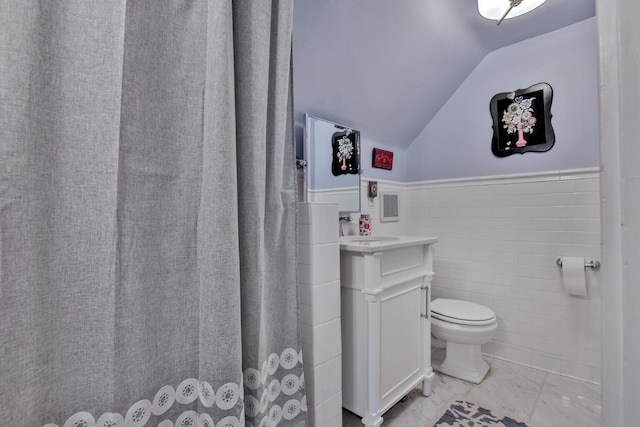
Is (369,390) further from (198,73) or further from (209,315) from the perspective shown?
(198,73)

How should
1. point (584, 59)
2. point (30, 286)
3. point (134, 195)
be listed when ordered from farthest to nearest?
point (584, 59) → point (134, 195) → point (30, 286)

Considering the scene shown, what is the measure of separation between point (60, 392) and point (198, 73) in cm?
87

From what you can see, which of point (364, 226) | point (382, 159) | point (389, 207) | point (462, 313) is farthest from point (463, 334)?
point (382, 159)

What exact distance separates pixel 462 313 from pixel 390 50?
1.80 m

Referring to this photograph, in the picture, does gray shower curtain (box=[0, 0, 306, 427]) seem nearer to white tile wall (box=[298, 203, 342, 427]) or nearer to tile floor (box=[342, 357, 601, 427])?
white tile wall (box=[298, 203, 342, 427])

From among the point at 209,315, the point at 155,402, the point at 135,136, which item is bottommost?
the point at 155,402

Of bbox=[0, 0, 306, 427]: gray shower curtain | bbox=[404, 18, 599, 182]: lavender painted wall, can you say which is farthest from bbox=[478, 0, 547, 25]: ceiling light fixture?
bbox=[0, 0, 306, 427]: gray shower curtain

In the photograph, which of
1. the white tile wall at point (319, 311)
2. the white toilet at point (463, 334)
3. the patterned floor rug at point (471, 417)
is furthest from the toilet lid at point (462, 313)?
the white tile wall at point (319, 311)

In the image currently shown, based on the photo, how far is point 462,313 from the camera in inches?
75.5

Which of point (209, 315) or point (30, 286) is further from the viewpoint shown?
point (209, 315)

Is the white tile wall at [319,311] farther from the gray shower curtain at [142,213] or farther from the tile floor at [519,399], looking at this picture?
the tile floor at [519,399]

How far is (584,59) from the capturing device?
1.94 metres

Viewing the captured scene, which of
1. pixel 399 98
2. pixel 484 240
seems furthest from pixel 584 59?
pixel 484 240

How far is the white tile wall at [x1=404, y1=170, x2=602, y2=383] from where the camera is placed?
1.90 meters
